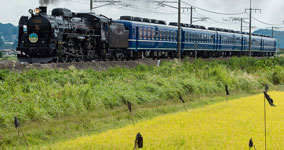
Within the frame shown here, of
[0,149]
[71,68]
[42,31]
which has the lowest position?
[0,149]

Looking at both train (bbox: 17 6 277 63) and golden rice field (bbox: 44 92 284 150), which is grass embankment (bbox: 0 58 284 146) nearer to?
golden rice field (bbox: 44 92 284 150)

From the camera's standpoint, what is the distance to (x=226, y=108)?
49.9ft

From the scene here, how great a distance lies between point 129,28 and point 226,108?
2014cm

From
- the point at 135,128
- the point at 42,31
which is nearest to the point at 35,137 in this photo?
the point at 135,128

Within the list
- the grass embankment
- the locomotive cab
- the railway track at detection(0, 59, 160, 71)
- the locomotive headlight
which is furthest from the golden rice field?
the locomotive headlight

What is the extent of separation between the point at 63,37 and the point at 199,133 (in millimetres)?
17839

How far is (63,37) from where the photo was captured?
26.6 m

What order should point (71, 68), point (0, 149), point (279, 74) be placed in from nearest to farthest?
point (0, 149) → point (71, 68) → point (279, 74)

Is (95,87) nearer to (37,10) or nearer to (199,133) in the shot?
(199,133)

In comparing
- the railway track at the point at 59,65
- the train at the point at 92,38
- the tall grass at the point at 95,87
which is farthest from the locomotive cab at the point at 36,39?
the tall grass at the point at 95,87

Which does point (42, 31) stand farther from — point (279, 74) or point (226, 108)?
point (279, 74)

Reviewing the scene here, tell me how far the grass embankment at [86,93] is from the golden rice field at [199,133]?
6.30 feet

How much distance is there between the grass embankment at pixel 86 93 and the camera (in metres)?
12.4

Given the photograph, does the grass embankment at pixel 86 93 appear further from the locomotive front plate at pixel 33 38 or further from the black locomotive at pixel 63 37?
the locomotive front plate at pixel 33 38
